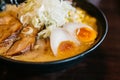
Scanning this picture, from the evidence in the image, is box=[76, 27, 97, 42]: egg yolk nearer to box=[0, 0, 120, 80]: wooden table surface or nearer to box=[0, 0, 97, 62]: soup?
box=[0, 0, 97, 62]: soup

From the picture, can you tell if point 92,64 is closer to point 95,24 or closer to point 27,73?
point 95,24

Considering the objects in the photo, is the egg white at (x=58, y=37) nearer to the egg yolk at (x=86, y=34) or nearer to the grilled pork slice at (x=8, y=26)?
the egg yolk at (x=86, y=34)

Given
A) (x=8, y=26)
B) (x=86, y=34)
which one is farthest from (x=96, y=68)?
(x=8, y=26)

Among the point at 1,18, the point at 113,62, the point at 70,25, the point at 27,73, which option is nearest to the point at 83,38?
the point at 70,25

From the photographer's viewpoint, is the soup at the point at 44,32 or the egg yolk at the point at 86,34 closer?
the soup at the point at 44,32

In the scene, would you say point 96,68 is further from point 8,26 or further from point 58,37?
point 8,26

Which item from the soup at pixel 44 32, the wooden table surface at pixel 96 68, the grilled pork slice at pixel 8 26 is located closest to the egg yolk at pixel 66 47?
the soup at pixel 44 32
